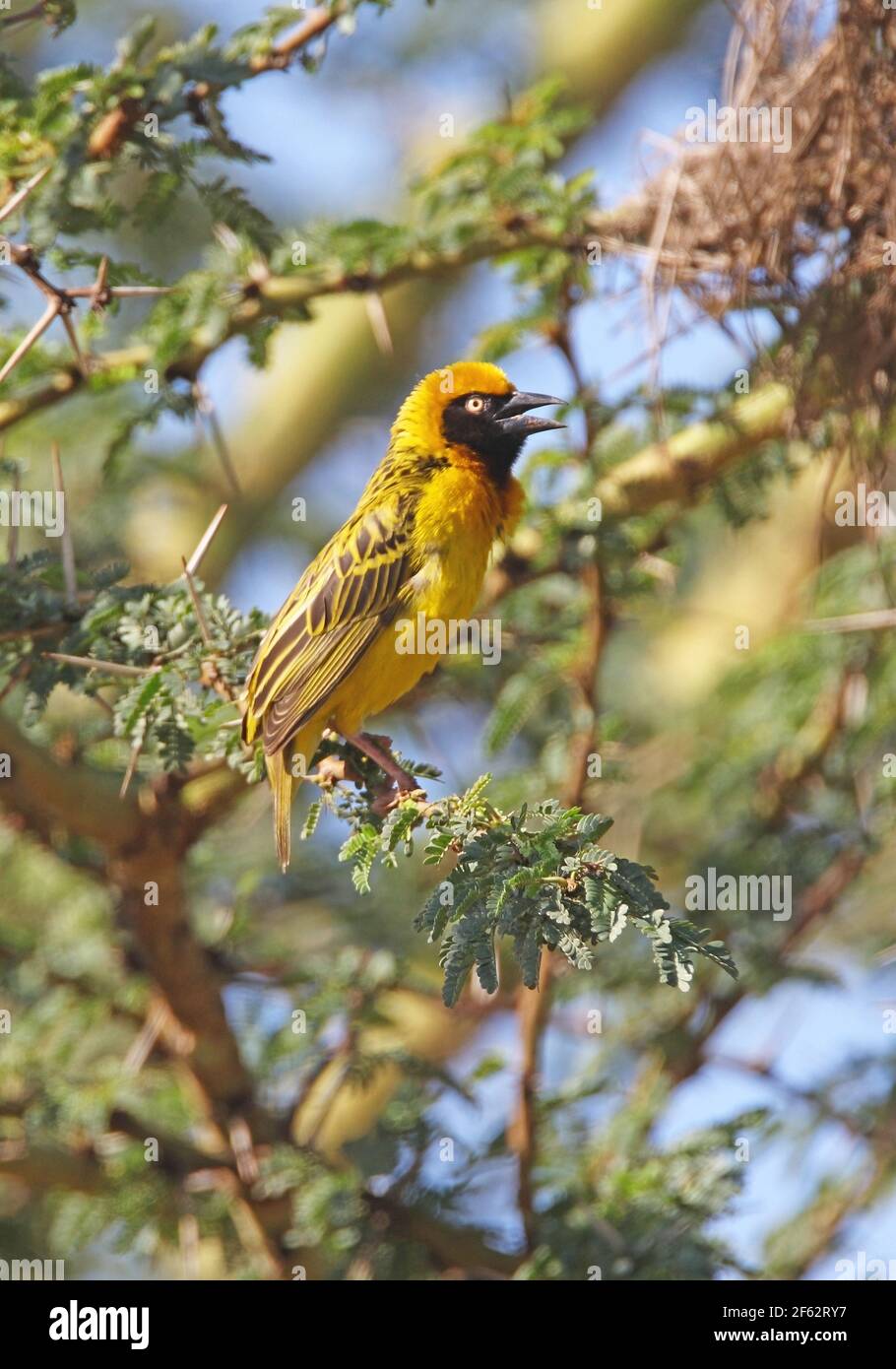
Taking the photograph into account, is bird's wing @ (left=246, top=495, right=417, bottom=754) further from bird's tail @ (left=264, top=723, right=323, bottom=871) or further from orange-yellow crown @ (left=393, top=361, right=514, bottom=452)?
orange-yellow crown @ (left=393, top=361, right=514, bottom=452)

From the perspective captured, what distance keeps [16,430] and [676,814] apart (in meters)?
3.37

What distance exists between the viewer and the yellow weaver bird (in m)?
4.10

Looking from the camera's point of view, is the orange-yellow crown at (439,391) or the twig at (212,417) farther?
the orange-yellow crown at (439,391)

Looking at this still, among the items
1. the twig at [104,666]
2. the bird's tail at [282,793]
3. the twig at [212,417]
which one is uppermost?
the twig at [212,417]

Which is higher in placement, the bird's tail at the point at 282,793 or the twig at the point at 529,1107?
the bird's tail at the point at 282,793

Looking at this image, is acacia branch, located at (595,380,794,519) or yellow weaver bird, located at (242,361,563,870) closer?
yellow weaver bird, located at (242,361,563,870)

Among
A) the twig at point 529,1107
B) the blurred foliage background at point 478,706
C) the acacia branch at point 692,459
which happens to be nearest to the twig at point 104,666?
the blurred foliage background at point 478,706

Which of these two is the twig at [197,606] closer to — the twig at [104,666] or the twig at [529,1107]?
the twig at [104,666]

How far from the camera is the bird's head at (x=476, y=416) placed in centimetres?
488

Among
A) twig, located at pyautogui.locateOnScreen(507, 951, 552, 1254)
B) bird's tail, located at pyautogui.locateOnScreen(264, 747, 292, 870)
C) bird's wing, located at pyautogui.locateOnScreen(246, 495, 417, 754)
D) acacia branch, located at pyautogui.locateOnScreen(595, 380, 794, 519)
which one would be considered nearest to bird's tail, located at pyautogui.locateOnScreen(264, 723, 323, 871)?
bird's tail, located at pyautogui.locateOnScreen(264, 747, 292, 870)

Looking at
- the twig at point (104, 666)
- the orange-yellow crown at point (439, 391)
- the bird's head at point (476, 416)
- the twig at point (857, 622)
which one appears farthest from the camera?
the orange-yellow crown at point (439, 391)

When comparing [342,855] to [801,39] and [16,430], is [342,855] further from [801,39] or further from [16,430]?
[16,430]

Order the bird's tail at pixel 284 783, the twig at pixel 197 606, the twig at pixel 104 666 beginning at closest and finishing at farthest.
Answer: the twig at pixel 104 666, the twig at pixel 197 606, the bird's tail at pixel 284 783

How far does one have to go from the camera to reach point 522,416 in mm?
4852
